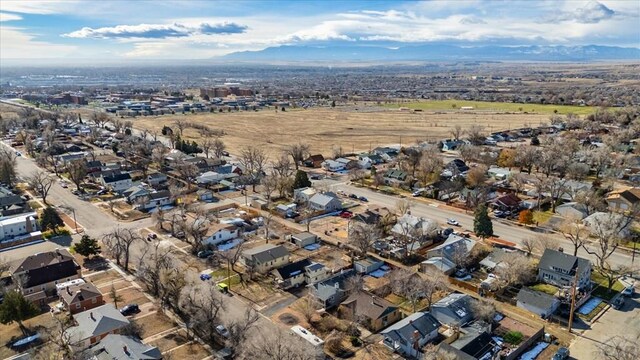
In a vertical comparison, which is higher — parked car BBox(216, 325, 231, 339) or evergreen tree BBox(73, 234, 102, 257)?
evergreen tree BBox(73, 234, 102, 257)

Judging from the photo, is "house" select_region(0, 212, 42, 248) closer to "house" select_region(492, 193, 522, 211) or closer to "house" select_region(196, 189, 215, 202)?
"house" select_region(196, 189, 215, 202)

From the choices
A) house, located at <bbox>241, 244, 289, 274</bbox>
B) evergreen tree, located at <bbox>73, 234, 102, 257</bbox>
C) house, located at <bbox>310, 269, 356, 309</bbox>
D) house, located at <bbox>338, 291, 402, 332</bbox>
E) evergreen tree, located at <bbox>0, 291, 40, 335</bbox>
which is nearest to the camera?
evergreen tree, located at <bbox>0, 291, 40, 335</bbox>

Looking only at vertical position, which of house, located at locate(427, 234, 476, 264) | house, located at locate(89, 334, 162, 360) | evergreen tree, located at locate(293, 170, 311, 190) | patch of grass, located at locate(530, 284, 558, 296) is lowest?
patch of grass, located at locate(530, 284, 558, 296)

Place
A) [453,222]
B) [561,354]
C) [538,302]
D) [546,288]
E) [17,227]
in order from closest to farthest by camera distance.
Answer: [561,354] < [538,302] < [546,288] < [17,227] < [453,222]

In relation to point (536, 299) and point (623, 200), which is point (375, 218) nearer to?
point (536, 299)

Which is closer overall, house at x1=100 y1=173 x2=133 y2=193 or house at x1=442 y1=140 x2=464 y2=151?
house at x1=100 y1=173 x2=133 y2=193

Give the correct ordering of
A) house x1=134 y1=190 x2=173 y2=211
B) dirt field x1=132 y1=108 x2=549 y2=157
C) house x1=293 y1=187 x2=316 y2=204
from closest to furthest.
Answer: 1. house x1=134 y1=190 x2=173 y2=211
2. house x1=293 y1=187 x2=316 y2=204
3. dirt field x1=132 y1=108 x2=549 y2=157

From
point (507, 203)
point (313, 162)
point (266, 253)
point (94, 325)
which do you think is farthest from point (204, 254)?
point (313, 162)

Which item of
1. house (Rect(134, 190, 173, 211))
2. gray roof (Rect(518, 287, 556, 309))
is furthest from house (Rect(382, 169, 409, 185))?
gray roof (Rect(518, 287, 556, 309))
